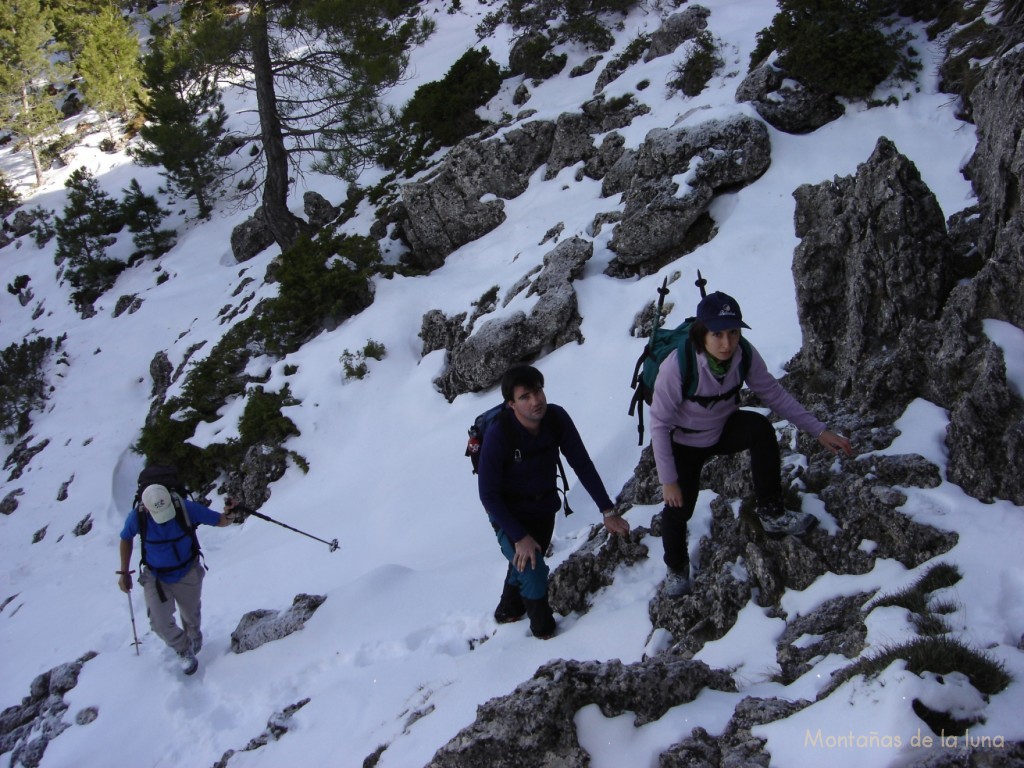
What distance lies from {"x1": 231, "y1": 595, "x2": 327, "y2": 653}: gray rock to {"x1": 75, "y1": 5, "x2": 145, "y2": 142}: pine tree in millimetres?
32425

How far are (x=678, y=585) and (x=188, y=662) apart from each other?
4863 mm

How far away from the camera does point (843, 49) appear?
35.6 feet

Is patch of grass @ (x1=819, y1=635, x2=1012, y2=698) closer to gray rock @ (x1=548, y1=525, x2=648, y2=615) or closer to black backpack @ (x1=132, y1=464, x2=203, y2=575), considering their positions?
gray rock @ (x1=548, y1=525, x2=648, y2=615)

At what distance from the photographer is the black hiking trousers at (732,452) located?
3.82m

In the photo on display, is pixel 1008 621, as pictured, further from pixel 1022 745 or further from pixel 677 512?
pixel 677 512

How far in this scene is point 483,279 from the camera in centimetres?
1258

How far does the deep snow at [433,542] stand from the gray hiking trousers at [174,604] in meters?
0.26

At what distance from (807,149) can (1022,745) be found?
10.3m

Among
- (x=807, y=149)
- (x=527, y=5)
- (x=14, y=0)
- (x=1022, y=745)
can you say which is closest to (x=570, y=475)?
(x=1022, y=745)

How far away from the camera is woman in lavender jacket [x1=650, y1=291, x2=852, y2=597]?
11.5 feet

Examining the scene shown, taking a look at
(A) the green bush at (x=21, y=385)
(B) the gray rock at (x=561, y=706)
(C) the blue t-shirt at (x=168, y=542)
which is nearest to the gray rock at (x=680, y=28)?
(C) the blue t-shirt at (x=168, y=542)

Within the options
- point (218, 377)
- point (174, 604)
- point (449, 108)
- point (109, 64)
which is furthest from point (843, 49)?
point (109, 64)

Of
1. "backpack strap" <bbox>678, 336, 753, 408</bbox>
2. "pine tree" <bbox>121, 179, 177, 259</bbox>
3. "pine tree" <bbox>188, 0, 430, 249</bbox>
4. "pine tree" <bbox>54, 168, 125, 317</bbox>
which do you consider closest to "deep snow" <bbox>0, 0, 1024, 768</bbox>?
"backpack strap" <bbox>678, 336, 753, 408</bbox>

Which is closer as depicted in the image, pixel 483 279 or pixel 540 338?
pixel 540 338
